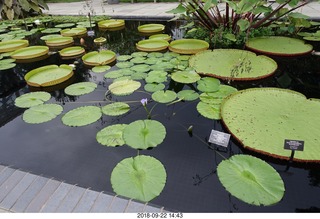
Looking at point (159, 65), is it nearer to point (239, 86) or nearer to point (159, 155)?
point (239, 86)

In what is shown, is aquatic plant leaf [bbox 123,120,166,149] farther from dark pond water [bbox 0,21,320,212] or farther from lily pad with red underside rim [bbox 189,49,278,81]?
lily pad with red underside rim [bbox 189,49,278,81]

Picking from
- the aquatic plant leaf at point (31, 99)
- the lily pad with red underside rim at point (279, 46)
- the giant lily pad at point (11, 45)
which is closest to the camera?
the aquatic plant leaf at point (31, 99)

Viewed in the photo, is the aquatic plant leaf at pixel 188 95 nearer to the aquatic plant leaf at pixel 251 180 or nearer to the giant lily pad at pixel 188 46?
the aquatic plant leaf at pixel 251 180

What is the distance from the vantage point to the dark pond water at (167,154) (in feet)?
5.70

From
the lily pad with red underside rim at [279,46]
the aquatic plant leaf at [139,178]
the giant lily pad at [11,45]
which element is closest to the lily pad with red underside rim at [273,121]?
the aquatic plant leaf at [139,178]

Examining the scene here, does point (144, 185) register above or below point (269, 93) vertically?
below

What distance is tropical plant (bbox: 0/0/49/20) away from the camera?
772cm

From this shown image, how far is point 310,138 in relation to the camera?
205cm

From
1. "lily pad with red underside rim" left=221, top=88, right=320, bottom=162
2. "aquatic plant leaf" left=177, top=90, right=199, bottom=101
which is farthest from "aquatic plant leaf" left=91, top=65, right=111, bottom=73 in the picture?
"lily pad with red underside rim" left=221, top=88, right=320, bottom=162

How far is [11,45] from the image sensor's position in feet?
16.8

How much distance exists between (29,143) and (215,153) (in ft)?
6.09

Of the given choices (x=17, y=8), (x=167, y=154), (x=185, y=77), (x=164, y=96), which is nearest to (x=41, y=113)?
(x=164, y=96)

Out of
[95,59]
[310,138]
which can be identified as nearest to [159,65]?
[95,59]

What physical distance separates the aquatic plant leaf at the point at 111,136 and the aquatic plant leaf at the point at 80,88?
0.95 metres
